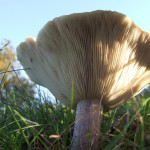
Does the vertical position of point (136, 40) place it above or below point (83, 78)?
above

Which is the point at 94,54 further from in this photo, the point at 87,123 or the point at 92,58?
the point at 87,123

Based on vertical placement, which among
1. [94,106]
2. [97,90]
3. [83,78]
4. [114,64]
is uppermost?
[114,64]

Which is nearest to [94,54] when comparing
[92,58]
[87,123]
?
[92,58]

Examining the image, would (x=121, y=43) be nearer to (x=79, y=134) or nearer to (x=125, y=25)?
A: (x=125, y=25)

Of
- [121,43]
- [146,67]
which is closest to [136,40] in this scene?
[121,43]

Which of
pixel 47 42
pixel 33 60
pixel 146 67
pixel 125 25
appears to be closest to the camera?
pixel 125 25

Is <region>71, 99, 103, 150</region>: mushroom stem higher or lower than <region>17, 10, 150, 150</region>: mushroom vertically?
lower

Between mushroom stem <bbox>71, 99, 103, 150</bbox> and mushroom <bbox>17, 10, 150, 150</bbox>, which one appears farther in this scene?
mushroom stem <bbox>71, 99, 103, 150</bbox>
